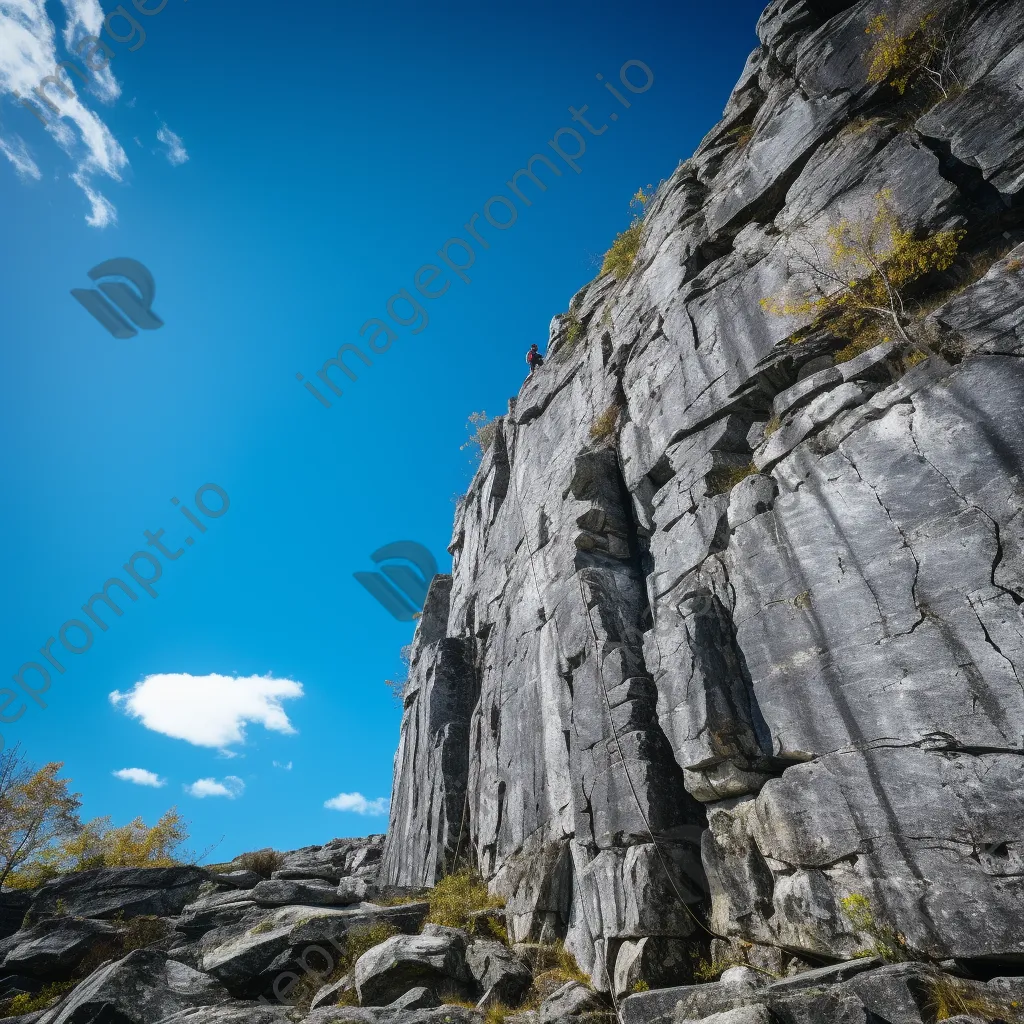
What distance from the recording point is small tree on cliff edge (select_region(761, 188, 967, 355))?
11156 millimetres

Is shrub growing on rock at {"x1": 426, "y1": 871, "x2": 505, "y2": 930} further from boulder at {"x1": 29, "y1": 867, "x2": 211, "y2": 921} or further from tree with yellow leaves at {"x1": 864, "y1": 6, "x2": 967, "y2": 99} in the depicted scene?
tree with yellow leaves at {"x1": 864, "y1": 6, "x2": 967, "y2": 99}

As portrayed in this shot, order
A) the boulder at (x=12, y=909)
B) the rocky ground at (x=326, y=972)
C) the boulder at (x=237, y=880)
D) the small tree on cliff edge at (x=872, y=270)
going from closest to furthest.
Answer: the rocky ground at (x=326, y=972)
the small tree on cliff edge at (x=872, y=270)
the boulder at (x=12, y=909)
the boulder at (x=237, y=880)

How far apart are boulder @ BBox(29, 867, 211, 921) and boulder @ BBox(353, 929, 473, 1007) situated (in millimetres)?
12304

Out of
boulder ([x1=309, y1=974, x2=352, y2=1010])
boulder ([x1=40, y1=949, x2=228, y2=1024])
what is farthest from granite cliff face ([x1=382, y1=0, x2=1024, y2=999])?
boulder ([x1=40, y1=949, x2=228, y2=1024])

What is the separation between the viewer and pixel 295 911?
50.3 feet

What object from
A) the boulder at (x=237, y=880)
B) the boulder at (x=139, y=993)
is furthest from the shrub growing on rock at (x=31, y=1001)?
the boulder at (x=237, y=880)

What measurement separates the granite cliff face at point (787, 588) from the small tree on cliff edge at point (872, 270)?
0.71ft

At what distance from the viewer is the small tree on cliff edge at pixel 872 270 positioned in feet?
36.6

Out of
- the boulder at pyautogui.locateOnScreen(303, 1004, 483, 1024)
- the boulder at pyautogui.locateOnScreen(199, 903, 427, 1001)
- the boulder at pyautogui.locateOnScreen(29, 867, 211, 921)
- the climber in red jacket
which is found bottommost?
the boulder at pyautogui.locateOnScreen(303, 1004, 483, 1024)

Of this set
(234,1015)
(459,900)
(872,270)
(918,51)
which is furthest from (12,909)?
(918,51)

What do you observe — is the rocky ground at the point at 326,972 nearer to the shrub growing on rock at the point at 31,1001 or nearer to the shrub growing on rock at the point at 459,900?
the shrub growing on rock at the point at 31,1001

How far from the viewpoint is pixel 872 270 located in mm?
11914

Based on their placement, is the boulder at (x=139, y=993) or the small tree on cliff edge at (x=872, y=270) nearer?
the small tree on cliff edge at (x=872, y=270)

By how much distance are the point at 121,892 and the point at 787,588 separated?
23396 mm
